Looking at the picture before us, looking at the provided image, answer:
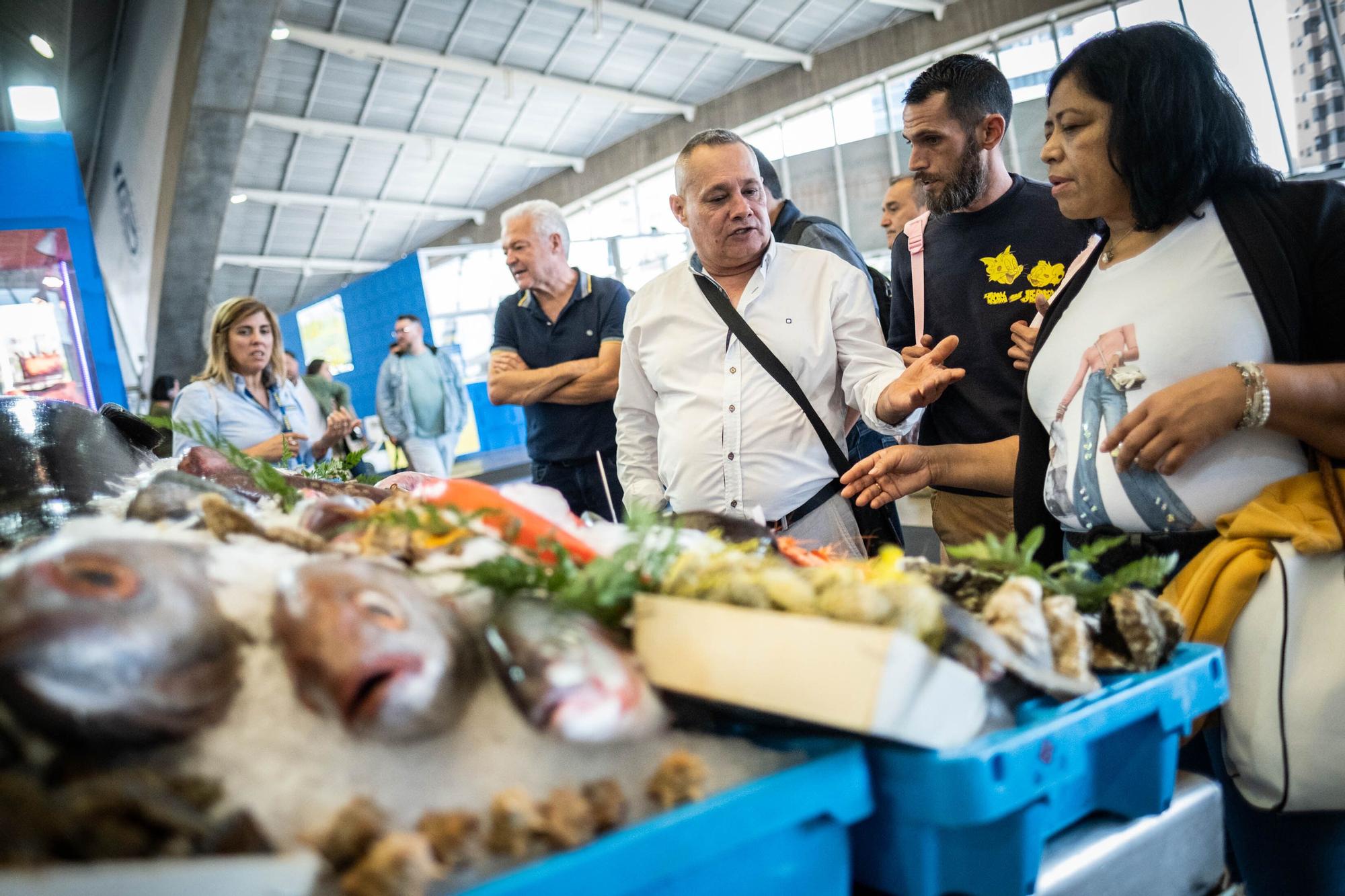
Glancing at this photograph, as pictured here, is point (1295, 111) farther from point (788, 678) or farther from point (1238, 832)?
point (788, 678)

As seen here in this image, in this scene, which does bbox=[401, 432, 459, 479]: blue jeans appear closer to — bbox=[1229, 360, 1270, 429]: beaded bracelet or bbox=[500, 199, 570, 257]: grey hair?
bbox=[500, 199, 570, 257]: grey hair

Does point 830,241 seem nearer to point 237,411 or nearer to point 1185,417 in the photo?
point 1185,417

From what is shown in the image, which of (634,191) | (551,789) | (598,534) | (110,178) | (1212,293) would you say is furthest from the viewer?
(634,191)

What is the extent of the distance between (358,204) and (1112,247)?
18.2 m

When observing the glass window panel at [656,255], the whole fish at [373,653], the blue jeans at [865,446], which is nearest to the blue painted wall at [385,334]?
the glass window panel at [656,255]

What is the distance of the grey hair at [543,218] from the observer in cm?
356

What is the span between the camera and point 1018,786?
755 mm

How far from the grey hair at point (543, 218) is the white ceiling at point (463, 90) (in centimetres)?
980

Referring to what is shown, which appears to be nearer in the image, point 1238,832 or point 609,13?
point 1238,832

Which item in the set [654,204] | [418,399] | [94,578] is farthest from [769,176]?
[654,204]

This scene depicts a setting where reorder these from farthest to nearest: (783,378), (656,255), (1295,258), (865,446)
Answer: (656,255), (865,446), (783,378), (1295,258)

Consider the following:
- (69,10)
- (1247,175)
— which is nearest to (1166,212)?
(1247,175)

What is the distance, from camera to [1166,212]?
55.7 inches

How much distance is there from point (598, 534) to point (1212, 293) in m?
0.94
